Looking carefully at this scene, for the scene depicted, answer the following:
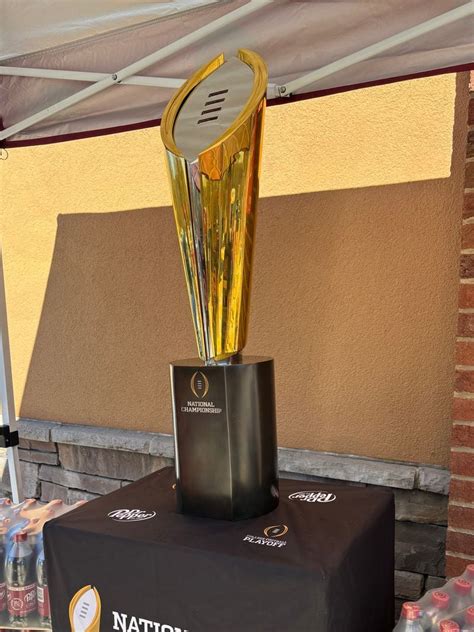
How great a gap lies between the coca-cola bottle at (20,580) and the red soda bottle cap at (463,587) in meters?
1.01

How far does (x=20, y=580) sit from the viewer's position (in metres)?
1.49

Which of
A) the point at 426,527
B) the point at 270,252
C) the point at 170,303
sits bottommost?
the point at 426,527

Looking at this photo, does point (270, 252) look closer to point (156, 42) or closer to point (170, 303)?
point (170, 303)

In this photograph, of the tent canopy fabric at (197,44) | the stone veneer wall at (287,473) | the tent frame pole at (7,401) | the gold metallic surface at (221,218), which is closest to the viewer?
the gold metallic surface at (221,218)

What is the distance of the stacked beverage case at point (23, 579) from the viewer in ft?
4.77

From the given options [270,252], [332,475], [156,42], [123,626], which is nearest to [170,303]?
[270,252]

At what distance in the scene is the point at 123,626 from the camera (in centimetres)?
110

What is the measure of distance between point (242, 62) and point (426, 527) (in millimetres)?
1640

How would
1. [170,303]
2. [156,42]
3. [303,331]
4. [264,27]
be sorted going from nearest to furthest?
[264,27] → [156,42] → [303,331] → [170,303]

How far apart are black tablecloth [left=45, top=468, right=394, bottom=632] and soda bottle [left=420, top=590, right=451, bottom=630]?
10 centimetres

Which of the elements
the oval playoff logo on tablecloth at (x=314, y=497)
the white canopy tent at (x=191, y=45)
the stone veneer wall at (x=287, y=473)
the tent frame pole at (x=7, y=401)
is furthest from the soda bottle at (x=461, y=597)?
the tent frame pole at (x=7, y=401)

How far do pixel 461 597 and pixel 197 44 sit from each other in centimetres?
148

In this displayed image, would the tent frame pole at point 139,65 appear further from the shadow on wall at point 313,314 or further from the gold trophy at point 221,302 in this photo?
the shadow on wall at point 313,314

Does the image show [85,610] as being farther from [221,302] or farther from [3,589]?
[221,302]
